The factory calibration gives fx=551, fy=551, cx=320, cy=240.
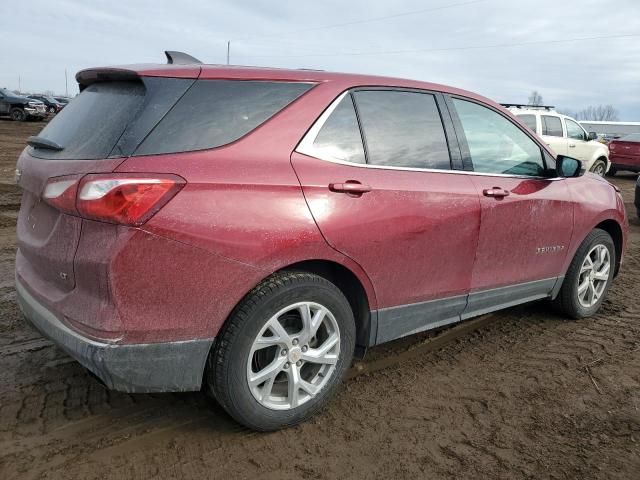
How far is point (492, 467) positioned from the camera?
8.30ft

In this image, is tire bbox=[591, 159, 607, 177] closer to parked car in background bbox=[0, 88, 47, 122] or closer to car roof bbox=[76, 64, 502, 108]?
car roof bbox=[76, 64, 502, 108]

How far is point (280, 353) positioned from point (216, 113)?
1165mm

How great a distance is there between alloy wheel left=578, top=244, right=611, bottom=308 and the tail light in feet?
11.4

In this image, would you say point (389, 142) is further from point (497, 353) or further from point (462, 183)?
point (497, 353)

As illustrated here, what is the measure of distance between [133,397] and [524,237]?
264cm

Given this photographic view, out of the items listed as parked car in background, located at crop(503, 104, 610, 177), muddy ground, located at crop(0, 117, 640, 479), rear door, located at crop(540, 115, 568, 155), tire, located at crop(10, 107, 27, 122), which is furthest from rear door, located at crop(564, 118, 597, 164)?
tire, located at crop(10, 107, 27, 122)

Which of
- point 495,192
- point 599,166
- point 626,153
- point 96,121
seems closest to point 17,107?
point 599,166

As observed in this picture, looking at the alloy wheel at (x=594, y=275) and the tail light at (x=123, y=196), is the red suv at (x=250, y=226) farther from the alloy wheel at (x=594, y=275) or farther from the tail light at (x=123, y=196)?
the alloy wheel at (x=594, y=275)

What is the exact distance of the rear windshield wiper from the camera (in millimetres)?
2639

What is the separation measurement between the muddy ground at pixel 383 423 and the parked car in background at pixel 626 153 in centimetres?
1484

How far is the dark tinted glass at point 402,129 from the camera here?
2982 mm

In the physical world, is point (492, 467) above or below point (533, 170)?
below

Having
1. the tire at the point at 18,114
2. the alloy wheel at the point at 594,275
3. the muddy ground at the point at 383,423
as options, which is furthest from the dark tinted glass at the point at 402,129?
the tire at the point at 18,114

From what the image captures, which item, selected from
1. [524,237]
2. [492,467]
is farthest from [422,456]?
[524,237]
